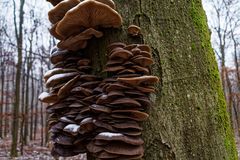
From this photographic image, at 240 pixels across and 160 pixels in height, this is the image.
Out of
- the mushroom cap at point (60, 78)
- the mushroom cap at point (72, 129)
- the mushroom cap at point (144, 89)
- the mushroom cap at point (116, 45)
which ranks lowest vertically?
the mushroom cap at point (72, 129)

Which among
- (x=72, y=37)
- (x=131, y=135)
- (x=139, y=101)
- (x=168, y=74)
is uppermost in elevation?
(x=72, y=37)

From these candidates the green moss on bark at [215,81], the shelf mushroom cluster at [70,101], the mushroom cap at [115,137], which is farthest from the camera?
the green moss on bark at [215,81]

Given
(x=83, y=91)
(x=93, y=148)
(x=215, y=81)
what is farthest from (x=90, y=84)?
(x=215, y=81)

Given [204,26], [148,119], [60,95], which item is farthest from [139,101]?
[204,26]

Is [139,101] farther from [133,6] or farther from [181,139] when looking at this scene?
→ [133,6]

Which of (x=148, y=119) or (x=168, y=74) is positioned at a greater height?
(x=168, y=74)


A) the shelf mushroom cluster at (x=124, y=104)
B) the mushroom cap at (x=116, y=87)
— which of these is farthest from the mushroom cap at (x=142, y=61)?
the mushroom cap at (x=116, y=87)

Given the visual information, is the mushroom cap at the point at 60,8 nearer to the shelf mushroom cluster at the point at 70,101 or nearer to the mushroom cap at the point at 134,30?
the shelf mushroom cluster at the point at 70,101

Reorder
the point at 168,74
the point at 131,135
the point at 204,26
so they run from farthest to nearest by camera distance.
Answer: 1. the point at 204,26
2. the point at 168,74
3. the point at 131,135
